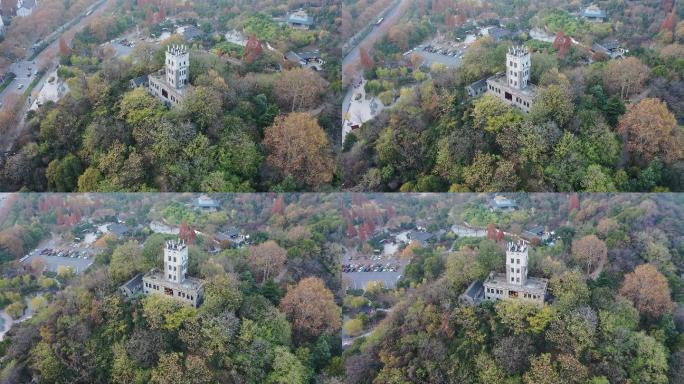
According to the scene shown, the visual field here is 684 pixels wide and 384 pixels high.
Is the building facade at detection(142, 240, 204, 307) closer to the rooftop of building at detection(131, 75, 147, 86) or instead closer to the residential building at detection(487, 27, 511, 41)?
the rooftop of building at detection(131, 75, 147, 86)

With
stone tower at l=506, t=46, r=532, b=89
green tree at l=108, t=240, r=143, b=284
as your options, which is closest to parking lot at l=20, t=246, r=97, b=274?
green tree at l=108, t=240, r=143, b=284

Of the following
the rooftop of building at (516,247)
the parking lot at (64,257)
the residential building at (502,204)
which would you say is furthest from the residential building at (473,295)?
the parking lot at (64,257)

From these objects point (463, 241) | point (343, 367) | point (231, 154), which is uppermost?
point (231, 154)

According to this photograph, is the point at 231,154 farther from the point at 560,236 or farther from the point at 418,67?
the point at 560,236

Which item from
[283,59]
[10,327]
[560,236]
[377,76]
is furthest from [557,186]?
[10,327]

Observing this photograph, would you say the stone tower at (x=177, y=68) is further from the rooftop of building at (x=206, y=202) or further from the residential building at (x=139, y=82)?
the rooftop of building at (x=206, y=202)

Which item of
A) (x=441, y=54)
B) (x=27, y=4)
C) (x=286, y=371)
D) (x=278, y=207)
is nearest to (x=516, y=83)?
(x=441, y=54)
